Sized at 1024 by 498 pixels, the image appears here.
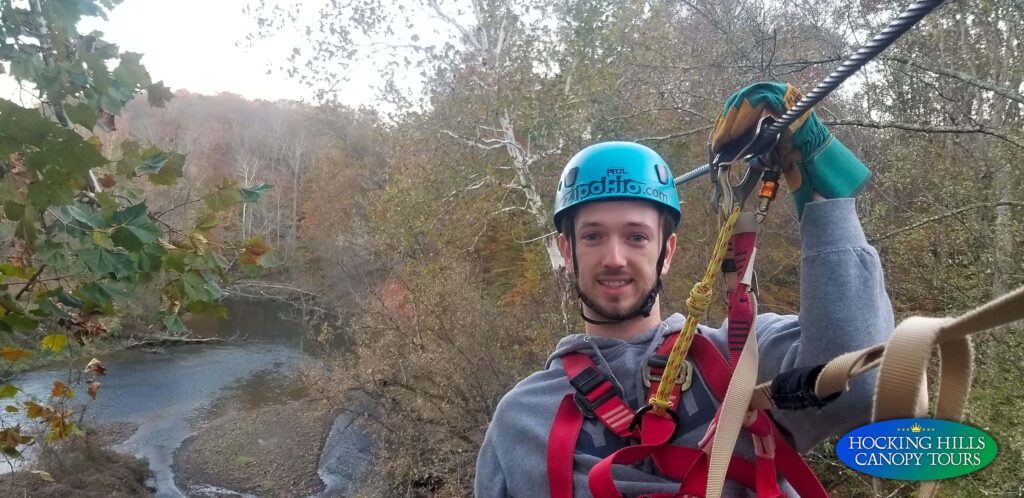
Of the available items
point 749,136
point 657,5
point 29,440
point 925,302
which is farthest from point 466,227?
point 749,136

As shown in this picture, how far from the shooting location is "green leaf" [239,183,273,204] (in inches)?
79.4

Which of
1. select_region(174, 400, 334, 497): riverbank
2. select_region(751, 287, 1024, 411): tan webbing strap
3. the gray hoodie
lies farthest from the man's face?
select_region(174, 400, 334, 497): riverbank

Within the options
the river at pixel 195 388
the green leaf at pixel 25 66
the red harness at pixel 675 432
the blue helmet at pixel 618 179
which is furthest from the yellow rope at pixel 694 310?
the river at pixel 195 388

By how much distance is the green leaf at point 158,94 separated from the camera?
6.70 ft

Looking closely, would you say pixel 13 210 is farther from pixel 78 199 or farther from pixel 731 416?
pixel 731 416

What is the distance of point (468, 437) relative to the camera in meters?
9.70

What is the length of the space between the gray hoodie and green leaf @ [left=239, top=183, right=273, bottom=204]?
46.2 inches

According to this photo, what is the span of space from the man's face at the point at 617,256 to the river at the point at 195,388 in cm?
1193

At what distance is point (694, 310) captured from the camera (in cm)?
134

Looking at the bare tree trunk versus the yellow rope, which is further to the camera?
the bare tree trunk

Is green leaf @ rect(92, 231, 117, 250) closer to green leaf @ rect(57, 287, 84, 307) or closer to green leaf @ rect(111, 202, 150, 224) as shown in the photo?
A: green leaf @ rect(111, 202, 150, 224)

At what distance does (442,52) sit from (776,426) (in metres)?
9.42

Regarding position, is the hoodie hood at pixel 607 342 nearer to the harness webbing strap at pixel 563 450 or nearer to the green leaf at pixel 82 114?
the harness webbing strap at pixel 563 450

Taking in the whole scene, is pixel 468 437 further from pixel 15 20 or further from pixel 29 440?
pixel 15 20
